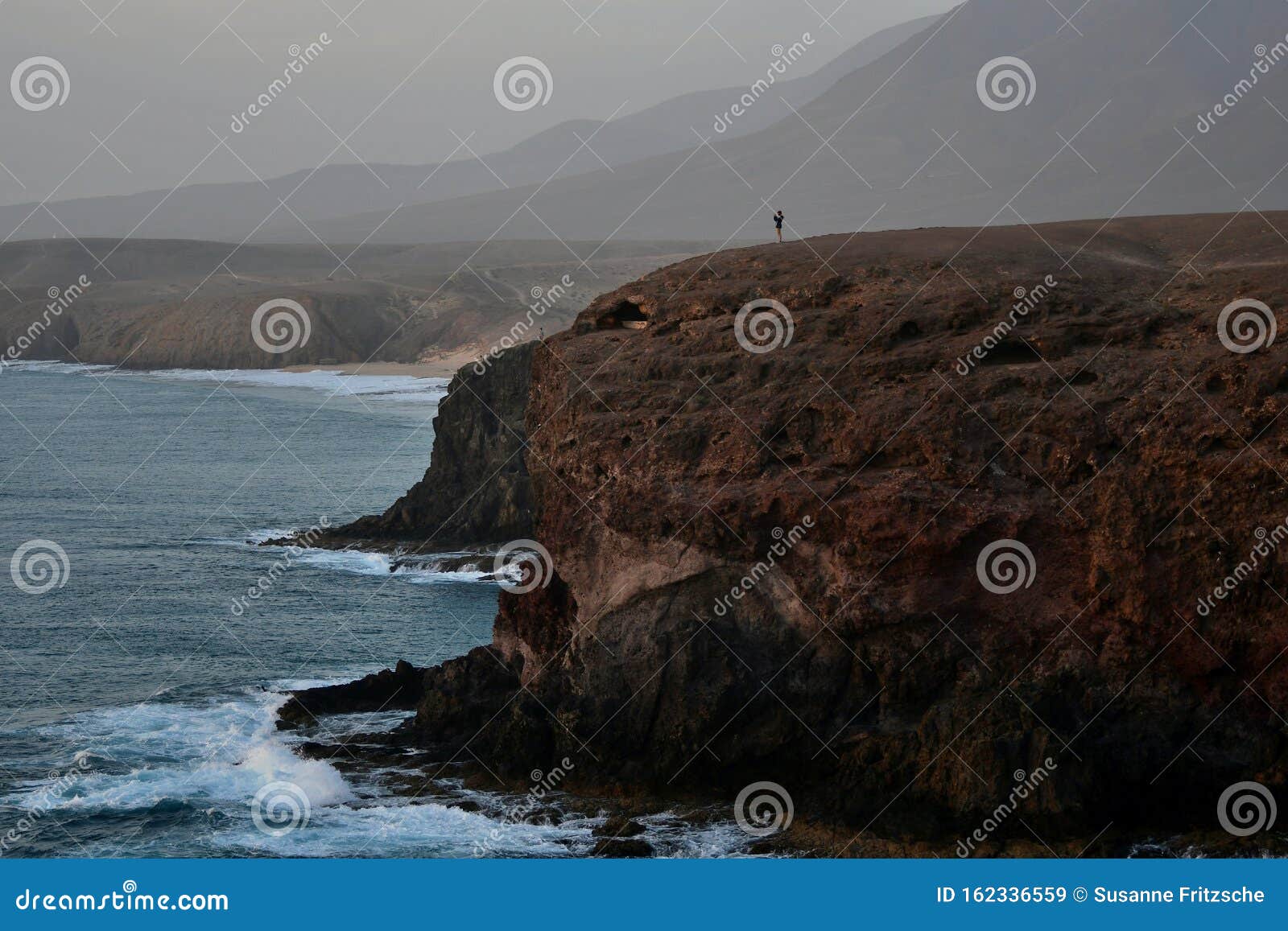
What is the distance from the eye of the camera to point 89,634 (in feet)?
158

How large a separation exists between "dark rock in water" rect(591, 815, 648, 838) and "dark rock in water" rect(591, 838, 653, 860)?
55 cm

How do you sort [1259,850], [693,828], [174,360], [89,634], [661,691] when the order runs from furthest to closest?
[174,360], [89,634], [661,691], [693,828], [1259,850]

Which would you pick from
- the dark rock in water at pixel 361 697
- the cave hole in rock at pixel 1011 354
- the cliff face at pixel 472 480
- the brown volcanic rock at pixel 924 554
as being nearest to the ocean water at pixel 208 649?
the dark rock in water at pixel 361 697

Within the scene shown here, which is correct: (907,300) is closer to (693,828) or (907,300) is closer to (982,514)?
(982,514)

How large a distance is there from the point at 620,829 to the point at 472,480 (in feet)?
114

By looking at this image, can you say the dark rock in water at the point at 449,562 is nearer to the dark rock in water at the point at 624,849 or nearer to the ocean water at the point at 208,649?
the ocean water at the point at 208,649

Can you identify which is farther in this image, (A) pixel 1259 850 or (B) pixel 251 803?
(B) pixel 251 803

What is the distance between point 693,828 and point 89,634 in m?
26.2

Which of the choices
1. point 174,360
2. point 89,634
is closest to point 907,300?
point 89,634

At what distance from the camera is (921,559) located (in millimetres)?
32719

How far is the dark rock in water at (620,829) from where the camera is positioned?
30.4 metres

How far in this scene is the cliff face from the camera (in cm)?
6234

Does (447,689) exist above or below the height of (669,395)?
below

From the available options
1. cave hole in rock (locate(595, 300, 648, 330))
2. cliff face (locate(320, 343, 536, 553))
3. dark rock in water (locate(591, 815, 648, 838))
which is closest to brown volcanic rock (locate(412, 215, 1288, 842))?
dark rock in water (locate(591, 815, 648, 838))
